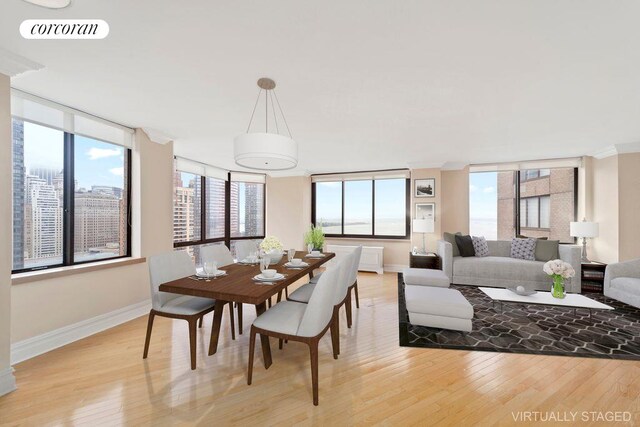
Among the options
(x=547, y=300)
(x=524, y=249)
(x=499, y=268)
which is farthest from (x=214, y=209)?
(x=524, y=249)

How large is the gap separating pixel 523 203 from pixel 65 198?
7.96 m

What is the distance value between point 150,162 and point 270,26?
2.92 m

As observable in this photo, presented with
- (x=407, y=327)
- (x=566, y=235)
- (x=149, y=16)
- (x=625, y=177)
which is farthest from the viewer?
(x=566, y=235)

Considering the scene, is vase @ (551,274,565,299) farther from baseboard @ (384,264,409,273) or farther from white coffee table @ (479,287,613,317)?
baseboard @ (384,264,409,273)

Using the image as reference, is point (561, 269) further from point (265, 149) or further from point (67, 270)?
point (67, 270)

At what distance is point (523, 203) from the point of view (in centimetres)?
564

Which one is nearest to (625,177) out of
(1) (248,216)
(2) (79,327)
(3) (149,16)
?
(3) (149,16)

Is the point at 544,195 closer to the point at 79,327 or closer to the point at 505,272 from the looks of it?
the point at 505,272

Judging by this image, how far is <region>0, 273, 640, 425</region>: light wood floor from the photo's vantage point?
5.42 ft

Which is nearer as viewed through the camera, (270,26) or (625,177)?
(270,26)

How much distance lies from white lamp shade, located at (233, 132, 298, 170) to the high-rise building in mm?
2225

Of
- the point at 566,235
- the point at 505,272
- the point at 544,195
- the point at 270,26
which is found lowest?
the point at 505,272

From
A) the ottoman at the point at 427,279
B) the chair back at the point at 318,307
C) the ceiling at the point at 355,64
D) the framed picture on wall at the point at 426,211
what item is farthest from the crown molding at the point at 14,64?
the framed picture on wall at the point at 426,211

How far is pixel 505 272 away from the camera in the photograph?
4414mm
